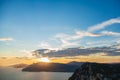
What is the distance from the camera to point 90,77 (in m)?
106

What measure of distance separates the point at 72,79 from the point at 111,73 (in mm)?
24284

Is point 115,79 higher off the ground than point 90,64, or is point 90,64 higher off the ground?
point 90,64

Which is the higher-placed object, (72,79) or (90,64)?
(90,64)

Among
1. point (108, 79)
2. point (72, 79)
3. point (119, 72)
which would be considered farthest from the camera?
point (72, 79)

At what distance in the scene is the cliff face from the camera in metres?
106

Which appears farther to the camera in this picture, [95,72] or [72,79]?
[72,79]

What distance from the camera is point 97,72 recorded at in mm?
108125

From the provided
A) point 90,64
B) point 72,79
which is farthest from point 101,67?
point 72,79

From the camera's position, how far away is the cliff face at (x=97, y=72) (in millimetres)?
105500

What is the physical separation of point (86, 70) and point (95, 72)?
702 cm

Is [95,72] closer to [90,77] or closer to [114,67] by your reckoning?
[90,77]

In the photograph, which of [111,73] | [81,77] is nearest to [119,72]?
[111,73]

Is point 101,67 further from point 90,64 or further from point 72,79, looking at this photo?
point 72,79

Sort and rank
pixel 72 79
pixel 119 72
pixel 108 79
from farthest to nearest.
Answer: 1. pixel 72 79
2. pixel 119 72
3. pixel 108 79
